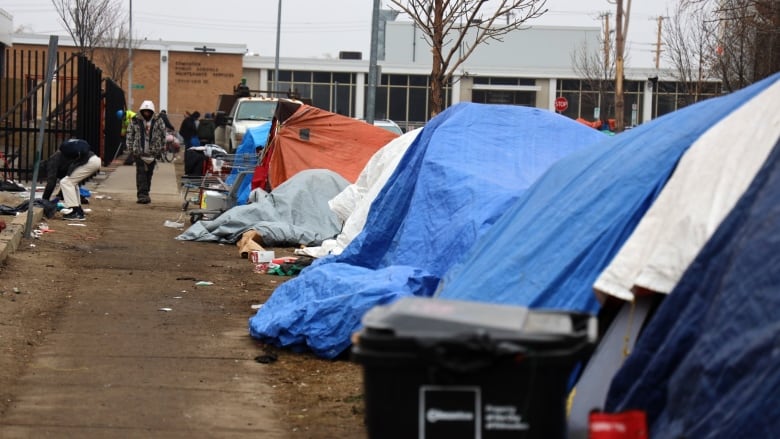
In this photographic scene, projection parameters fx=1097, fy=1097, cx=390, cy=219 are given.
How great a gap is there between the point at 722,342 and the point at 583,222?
1.54 meters

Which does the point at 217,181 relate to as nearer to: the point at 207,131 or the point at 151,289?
the point at 151,289

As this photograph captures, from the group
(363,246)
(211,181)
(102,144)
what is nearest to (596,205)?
(363,246)

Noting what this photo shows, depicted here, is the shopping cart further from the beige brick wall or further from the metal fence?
the beige brick wall

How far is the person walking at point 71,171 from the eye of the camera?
1568 cm

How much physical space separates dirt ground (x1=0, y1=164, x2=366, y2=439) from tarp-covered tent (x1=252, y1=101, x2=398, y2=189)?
2023 mm

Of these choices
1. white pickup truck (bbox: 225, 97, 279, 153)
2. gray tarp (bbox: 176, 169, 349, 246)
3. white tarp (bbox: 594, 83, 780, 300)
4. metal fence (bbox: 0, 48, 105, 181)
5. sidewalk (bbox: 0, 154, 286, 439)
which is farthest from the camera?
white pickup truck (bbox: 225, 97, 279, 153)

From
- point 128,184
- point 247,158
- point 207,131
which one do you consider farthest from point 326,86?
point 247,158

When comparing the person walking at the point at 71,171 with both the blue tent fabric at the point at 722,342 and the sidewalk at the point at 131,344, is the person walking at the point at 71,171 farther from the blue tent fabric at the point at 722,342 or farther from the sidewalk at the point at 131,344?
the blue tent fabric at the point at 722,342

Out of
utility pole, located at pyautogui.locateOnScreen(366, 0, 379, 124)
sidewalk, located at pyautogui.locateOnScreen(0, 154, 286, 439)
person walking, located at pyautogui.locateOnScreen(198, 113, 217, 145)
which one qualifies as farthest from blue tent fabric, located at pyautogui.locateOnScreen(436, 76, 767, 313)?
person walking, located at pyautogui.locateOnScreen(198, 113, 217, 145)

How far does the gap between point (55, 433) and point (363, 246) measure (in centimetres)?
502

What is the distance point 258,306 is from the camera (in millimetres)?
9523

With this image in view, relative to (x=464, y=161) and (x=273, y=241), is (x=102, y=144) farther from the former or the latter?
(x=464, y=161)

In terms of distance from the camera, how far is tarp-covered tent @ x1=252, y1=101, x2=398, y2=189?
16438 mm

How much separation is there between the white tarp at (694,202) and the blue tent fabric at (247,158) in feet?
40.6
